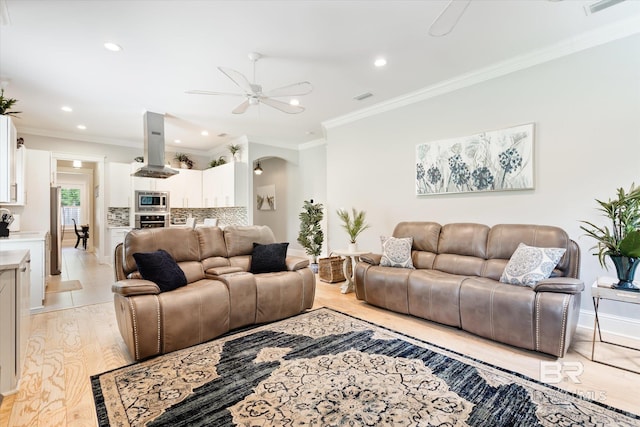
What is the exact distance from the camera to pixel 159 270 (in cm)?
284

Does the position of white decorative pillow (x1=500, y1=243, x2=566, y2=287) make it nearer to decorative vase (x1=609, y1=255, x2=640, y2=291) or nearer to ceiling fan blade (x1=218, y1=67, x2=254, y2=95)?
decorative vase (x1=609, y1=255, x2=640, y2=291)

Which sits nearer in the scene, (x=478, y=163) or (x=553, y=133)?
(x=553, y=133)

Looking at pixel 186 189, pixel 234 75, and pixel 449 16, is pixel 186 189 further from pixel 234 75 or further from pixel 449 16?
pixel 449 16

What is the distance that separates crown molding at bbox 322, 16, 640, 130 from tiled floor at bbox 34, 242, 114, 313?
497 centimetres

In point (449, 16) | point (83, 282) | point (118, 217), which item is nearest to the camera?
point (449, 16)

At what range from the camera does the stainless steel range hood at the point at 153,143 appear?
5.15 m

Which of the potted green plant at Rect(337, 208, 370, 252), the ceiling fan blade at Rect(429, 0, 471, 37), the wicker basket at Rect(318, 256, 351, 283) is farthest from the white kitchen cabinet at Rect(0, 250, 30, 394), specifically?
the wicker basket at Rect(318, 256, 351, 283)

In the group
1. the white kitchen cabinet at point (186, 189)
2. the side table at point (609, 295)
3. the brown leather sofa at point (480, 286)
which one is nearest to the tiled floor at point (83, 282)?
the white kitchen cabinet at point (186, 189)

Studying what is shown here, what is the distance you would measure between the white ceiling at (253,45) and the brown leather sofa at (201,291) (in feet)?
6.24

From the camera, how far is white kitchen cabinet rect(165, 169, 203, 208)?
7312 mm

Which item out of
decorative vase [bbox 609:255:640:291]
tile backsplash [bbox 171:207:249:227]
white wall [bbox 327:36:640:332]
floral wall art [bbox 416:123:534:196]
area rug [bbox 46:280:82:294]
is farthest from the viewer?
tile backsplash [bbox 171:207:249:227]

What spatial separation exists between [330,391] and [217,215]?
665cm

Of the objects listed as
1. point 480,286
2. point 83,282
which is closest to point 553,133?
point 480,286

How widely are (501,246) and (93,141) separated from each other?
26.0 feet
